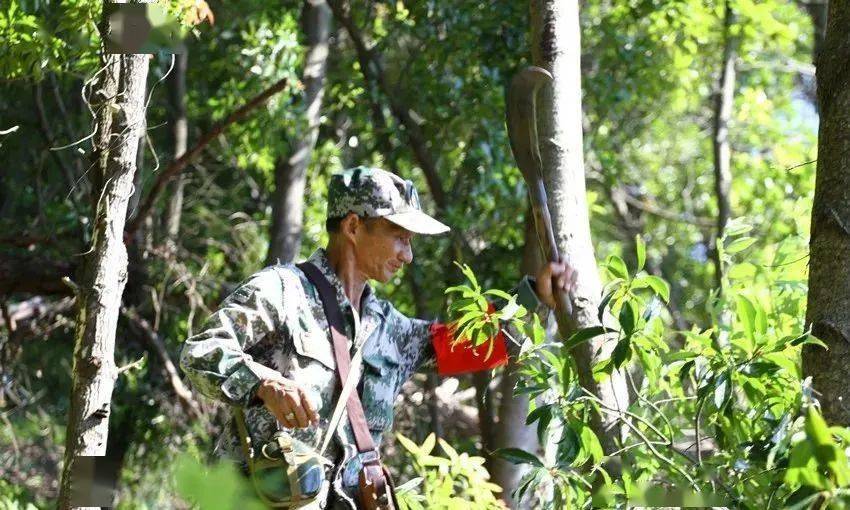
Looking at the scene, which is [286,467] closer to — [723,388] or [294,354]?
[294,354]

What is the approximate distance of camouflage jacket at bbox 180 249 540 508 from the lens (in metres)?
3.10

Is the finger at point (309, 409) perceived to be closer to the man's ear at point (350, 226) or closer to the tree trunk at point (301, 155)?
the man's ear at point (350, 226)

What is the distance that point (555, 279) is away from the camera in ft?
10.3

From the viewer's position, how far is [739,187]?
10023 millimetres

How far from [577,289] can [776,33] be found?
215 inches

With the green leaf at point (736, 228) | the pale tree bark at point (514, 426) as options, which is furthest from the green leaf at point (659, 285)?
the pale tree bark at point (514, 426)

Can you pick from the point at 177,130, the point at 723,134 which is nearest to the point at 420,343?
the point at 177,130

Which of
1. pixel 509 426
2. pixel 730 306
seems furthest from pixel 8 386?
pixel 730 306

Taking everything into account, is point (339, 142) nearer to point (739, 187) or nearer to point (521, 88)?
point (739, 187)

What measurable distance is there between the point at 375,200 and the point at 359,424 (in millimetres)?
659

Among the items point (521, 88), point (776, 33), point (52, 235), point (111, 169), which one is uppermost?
point (776, 33)

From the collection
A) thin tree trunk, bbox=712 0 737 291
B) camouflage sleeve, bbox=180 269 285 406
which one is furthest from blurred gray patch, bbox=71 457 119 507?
thin tree trunk, bbox=712 0 737 291

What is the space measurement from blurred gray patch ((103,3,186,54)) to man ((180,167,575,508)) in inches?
25.4

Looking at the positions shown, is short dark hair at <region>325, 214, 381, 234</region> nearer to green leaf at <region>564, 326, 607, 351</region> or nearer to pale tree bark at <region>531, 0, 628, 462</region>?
pale tree bark at <region>531, 0, 628, 462</region>
